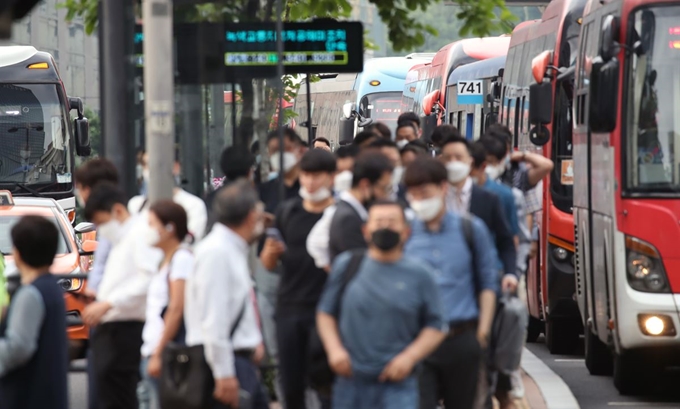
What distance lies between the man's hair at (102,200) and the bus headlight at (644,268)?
14.8 ft

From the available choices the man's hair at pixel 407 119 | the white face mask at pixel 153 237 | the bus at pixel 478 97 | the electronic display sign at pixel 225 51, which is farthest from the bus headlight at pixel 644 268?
the bus at pixel 478 97

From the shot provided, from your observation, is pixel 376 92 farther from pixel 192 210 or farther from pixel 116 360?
pixel 116 360

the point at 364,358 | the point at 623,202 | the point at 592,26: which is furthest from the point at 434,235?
the point at 592,26

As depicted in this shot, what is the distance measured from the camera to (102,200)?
8.95 metres

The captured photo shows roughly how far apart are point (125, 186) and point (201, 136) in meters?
0.55

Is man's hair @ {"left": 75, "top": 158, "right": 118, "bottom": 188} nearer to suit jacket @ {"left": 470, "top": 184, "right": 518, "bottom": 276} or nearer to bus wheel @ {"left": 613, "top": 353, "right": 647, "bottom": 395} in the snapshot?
suit jacket @ {"left": 470, "top": 184, "right": 518, "bottom": 276}

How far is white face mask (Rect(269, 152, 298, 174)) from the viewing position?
10295 millimetres

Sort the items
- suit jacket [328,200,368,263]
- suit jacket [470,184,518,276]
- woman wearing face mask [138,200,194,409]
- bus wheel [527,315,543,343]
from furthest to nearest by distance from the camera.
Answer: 1. bus wheel [527,315,543,343]
2. suit jacket [470,184,518,276]
3. suit jacket [328,200,368,263]
4. woman wearing face mask [138,200,194,409]

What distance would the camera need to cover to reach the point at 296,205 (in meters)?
8.97

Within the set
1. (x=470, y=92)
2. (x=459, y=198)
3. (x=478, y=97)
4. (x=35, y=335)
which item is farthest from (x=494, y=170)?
(x=470, y=92)

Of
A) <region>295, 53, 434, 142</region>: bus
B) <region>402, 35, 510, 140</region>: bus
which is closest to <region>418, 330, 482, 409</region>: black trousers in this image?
<region>402, 35, 510, 140</region>: bus

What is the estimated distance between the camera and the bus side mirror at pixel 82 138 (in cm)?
2670

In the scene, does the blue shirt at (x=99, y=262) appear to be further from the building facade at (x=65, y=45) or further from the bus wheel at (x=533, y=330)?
the building facade at (x=65, y=45)

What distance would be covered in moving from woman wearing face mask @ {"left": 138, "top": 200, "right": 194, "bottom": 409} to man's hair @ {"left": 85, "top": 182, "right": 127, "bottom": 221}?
2.98 ft
